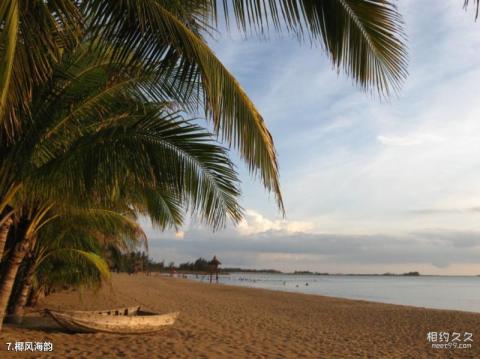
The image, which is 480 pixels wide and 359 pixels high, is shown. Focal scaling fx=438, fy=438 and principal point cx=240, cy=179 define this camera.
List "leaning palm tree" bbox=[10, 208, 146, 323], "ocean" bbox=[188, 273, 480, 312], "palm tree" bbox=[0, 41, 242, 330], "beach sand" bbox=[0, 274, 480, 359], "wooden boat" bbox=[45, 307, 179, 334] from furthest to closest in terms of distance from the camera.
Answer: "ocean" bbox=[188, 273, 480, 312], "wooden boat" bbox=[45, 307, 179, 334], "beach sand" bbox=[0, 274, 480, 359], "leaning palm tree" bbox=[10, 208, 146, 323], "palm tree" bbox=[0, 41, 242, 330]

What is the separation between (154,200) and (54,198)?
77.8 inches

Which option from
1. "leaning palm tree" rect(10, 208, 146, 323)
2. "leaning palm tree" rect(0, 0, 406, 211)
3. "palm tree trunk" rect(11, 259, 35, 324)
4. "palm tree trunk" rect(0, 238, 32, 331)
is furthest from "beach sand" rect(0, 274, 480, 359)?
"leaning palm tree" rect(0, 0, 406, 211)

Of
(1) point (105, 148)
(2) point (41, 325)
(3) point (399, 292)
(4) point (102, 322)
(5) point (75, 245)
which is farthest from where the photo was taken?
(3) point (399, 292)

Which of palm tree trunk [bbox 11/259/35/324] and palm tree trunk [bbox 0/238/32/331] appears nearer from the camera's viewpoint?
palm tree trunk [bbox 0/238/32/331]

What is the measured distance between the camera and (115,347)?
7.55 metres

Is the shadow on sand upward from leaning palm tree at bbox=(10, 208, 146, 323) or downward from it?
downward

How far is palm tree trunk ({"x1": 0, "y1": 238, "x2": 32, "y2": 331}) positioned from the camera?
5.55 m

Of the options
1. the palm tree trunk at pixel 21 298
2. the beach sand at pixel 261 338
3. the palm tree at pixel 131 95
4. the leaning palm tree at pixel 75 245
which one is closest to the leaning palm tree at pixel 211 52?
the palm tree at pixel 131 95

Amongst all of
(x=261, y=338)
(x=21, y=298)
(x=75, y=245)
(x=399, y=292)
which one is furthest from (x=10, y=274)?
(x=399, y=292)

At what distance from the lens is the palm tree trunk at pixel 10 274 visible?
5.55m

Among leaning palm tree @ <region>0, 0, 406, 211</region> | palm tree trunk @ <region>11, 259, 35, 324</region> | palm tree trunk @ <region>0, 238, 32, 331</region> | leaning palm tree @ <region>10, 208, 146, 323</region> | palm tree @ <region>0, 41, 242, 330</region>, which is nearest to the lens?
leaning palm tree @ <region>0, 0, 406, 211</region>

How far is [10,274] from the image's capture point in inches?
221

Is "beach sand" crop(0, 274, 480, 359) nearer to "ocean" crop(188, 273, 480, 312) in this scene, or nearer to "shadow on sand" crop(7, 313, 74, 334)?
"shadow on sand" crop(7, 313, 74, 334)

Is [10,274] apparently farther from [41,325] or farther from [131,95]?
[41,325]
